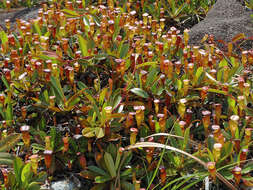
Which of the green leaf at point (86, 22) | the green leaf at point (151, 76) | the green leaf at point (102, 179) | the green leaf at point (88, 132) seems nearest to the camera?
the green leaf at point (102, 179)

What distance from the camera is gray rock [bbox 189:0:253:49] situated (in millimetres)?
3020

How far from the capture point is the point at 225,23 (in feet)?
10.3

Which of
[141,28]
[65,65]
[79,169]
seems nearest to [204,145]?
[79,169]

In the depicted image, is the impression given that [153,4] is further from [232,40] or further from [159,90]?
[159,90]

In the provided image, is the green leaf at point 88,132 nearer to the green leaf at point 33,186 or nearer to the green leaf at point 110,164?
the green leaf at point 110,164

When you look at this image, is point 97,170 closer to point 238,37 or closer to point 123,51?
point 123,51

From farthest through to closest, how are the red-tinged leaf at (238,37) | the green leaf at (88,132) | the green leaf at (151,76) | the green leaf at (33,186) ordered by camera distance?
the red-tinged leaf at (238,37), the green leaf at (151,76), the green leaf at (88,132), the green leaf at (33,186)

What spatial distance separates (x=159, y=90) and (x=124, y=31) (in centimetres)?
92

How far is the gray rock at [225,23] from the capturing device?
3020 mm

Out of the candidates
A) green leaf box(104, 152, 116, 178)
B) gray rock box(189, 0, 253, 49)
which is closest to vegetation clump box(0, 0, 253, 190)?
green leaf box(104, 152, 116, 178)

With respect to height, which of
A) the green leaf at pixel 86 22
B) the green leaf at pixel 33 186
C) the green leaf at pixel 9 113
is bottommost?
the green leaf at pixel 33 186

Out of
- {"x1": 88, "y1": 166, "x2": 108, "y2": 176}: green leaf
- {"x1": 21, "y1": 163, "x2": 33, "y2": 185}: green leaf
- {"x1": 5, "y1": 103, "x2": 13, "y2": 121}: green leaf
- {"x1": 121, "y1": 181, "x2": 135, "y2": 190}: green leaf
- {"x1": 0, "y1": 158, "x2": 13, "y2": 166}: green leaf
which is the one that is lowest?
{"x1": 121, "y1": 181, "x2": 135, "y2": 190}: green leaf

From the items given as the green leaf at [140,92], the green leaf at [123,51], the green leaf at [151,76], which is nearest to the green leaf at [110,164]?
the green leaf at [140,92]

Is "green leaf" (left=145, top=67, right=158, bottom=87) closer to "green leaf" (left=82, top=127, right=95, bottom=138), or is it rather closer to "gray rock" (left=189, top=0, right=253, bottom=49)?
"green leaf" (left=82, top=127, right=95, bottom=138)
